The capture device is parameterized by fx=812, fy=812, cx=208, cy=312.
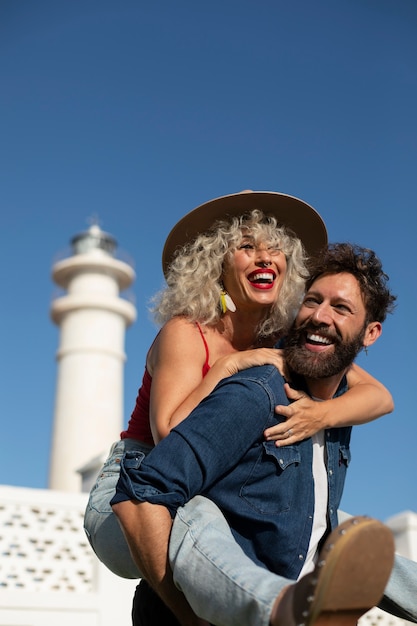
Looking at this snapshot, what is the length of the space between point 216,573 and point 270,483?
1.85ft

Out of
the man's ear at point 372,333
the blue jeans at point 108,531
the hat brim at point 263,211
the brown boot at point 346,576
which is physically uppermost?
the hat brim at point 263,211

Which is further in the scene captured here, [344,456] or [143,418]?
[143,418]

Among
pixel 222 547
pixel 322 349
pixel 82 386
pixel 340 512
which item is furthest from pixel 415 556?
pixel 82 386

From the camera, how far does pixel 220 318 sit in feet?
11.8

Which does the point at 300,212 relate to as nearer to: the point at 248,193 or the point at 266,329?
the point at 248,193

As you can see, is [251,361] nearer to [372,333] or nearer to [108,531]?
[372,333]

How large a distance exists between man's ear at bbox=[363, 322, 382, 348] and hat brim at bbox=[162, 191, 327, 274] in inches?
26.9

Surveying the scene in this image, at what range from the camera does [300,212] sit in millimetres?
3797

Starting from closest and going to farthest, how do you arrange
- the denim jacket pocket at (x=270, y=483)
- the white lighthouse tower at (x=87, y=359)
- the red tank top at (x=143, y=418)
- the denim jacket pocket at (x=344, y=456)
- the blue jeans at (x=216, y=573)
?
the blue jeans at (x=216, y=573), the denim jacket pocket at (x=270, y=483), the denim jacket pocket at (x=344, y=456), the red tank top at (x=143, y=418), the white lighthouse tower at (x=87, y=359)

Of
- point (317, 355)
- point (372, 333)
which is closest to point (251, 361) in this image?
point (317, 355)

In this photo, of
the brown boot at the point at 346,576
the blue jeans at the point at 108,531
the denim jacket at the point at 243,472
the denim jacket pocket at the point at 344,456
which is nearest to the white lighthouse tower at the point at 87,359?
the blue jeans at the point at 108,531

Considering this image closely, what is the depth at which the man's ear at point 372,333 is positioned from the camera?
3262mm

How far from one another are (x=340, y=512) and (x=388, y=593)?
Result: 0.44 meters

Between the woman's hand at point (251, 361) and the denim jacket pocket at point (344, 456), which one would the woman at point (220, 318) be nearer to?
the woman's hand at point (251, 361)
